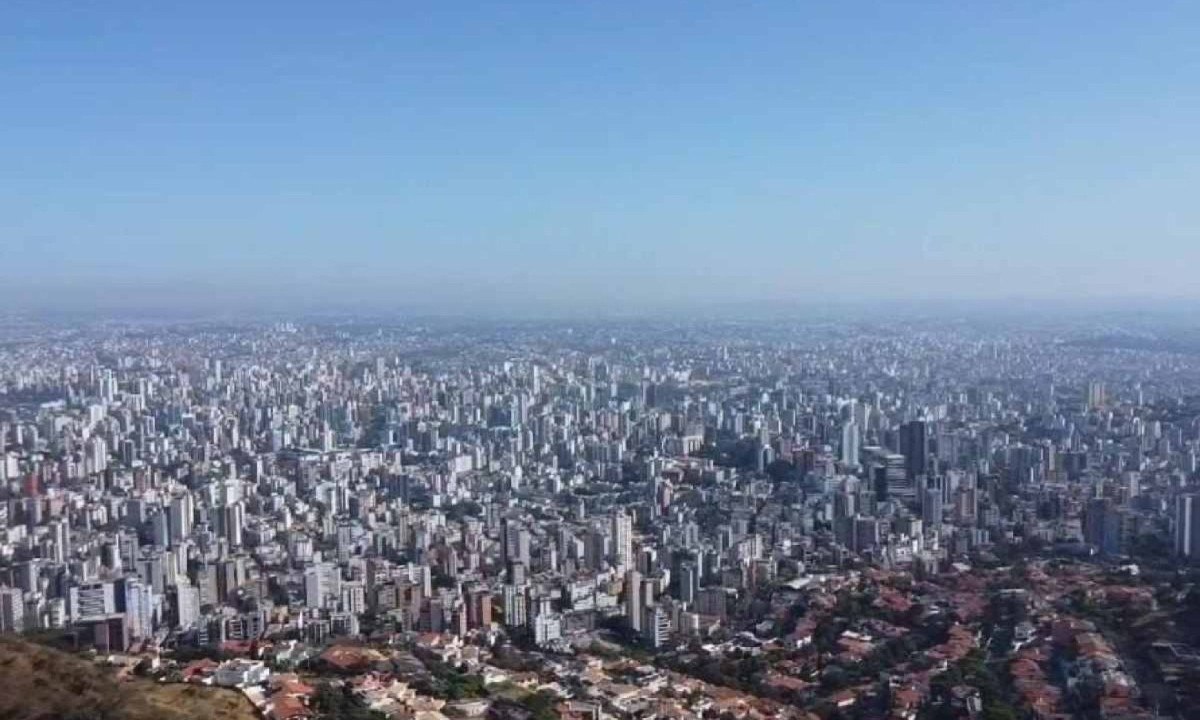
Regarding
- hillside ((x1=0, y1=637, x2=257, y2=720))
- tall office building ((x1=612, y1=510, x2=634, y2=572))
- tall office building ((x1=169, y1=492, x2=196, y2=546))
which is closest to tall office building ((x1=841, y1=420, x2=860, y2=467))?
tall office building ((x1=612, y1=510, x2=634, y2=572))

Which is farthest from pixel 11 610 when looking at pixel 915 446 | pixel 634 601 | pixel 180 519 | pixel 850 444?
pixel 850 444

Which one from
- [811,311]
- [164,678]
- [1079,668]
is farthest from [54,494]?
[811,311]

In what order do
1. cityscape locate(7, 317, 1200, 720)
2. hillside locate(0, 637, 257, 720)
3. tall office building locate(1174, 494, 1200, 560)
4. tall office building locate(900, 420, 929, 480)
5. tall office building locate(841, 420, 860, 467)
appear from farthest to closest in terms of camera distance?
tall office building locate(841, 420, 860, 467) < tall office building locate(900, 420, 929, 480) < tall office building locate(1174, 494, 1200, 560) < cityscape locate(7, 317, 1200, 720) < hillside locate(0, 637, 257, 720)

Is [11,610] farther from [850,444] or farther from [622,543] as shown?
[850,444]

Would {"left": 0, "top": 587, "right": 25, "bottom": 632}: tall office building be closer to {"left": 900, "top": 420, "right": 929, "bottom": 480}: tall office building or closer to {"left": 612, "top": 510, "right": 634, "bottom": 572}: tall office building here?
{"left": 612, "top": 510, "right": 634, "bottom": 572}: tall office building

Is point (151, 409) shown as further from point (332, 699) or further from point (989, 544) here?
point (332, 699)

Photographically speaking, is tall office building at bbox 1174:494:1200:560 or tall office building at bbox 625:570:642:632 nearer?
tall office building at bbox 625:570:642:632
